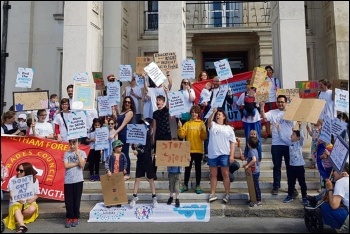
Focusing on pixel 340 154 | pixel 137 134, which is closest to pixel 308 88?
pixel 340 154

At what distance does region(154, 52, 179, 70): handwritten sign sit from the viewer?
9348 mm

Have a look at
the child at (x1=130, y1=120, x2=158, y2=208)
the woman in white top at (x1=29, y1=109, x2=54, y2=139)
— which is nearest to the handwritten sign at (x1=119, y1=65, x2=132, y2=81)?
the woman in white top at (x1=29, y1=109, x2=54, y2=139)

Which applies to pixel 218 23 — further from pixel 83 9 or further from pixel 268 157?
pixel 268 157

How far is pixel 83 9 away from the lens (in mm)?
11406

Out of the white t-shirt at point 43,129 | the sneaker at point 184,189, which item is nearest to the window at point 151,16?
the white t-shirt at point 43,129

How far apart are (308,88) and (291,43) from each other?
76.9 inches

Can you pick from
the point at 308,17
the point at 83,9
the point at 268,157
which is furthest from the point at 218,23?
the point at 268,157

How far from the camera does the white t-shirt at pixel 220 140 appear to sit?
268 inches

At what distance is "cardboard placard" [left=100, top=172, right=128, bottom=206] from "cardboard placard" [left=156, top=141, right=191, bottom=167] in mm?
839

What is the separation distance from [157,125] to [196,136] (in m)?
0.93

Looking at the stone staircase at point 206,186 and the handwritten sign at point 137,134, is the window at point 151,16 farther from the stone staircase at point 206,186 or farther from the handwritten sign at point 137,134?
the handwritten sign at point 137,134

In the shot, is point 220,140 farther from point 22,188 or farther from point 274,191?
point 22,188

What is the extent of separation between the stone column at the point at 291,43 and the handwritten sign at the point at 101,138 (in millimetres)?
5990

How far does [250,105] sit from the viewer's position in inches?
316
